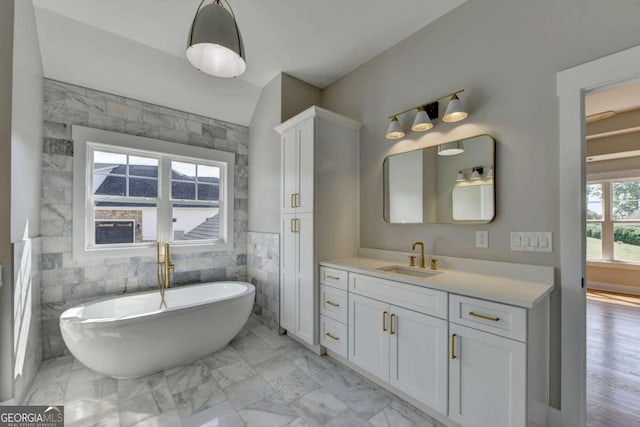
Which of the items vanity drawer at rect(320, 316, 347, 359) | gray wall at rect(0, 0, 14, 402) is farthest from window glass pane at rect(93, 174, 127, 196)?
vanity drawer at rect(320, 316, 347, 359)

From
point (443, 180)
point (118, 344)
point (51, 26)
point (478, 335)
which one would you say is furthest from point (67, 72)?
point (478, 335)

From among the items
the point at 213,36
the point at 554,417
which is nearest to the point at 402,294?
the point at 554,417

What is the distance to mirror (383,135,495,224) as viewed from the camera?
1971 mm

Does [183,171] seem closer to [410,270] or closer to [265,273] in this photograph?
[265,273]

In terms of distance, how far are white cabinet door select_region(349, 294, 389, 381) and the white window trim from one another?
208 centimetres

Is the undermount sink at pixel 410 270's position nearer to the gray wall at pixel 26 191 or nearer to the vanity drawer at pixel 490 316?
the vanity drawer at pixel 490 316

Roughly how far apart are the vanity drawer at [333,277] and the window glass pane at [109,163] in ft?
8.11

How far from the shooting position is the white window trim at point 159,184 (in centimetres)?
256

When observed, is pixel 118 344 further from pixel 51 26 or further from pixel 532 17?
pixel 532 17

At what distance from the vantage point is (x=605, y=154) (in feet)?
13.9

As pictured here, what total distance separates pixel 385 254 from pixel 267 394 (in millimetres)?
1544

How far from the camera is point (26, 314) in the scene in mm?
1881

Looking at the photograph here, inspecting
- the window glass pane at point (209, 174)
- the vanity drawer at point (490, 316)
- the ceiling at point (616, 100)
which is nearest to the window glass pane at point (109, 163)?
the window glass pane at point (209, 174)

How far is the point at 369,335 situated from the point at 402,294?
0.49 metres
